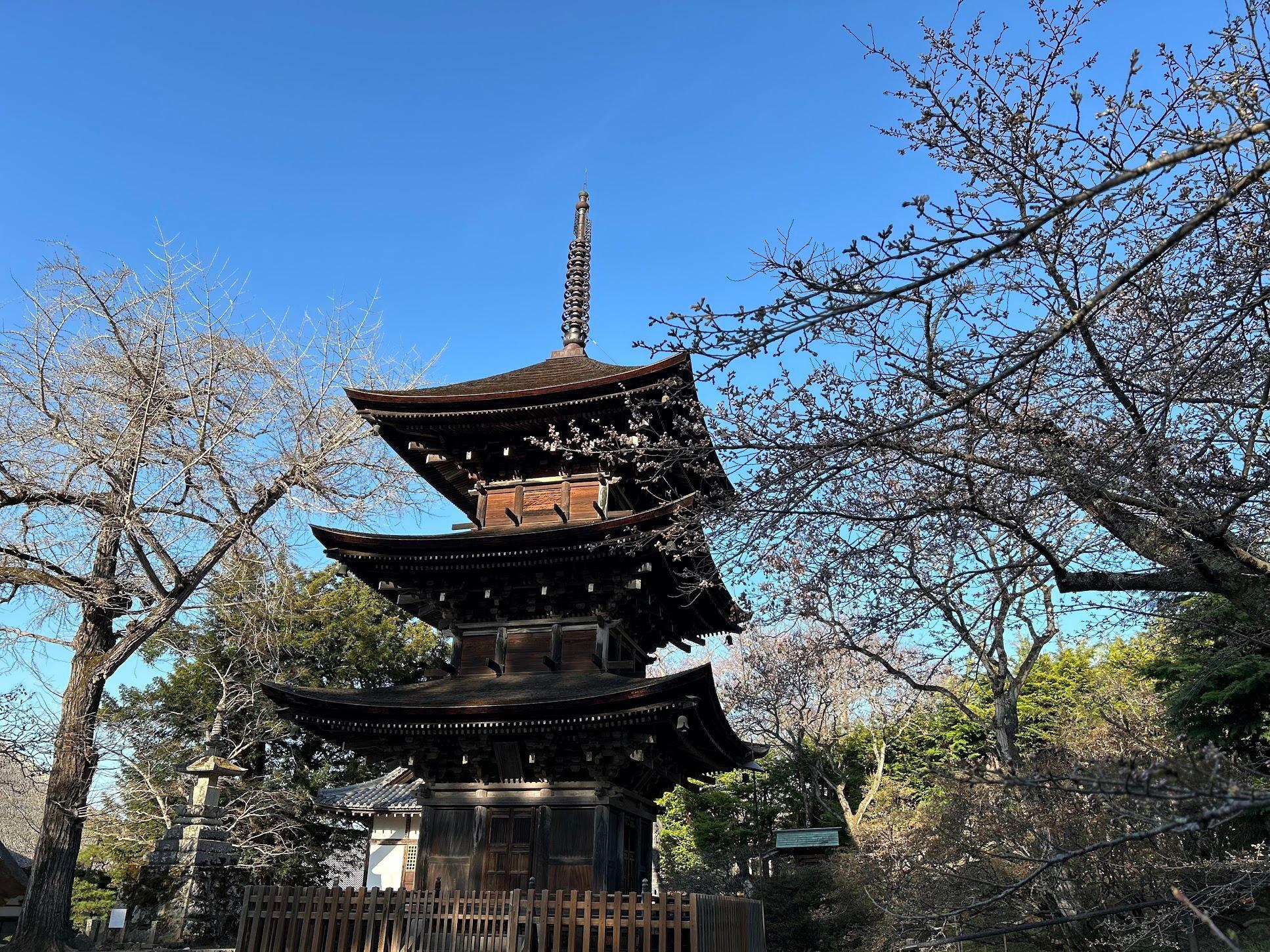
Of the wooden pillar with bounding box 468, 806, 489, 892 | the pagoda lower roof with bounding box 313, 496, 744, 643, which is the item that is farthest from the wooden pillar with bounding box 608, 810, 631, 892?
the pagoda lower roof with bounding box 313, 496, 744, 643

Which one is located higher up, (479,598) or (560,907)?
(479,598)

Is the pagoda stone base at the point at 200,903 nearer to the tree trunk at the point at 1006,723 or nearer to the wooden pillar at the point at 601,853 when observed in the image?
the wooden pillar at the point at 601,853

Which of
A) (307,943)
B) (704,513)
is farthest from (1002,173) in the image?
(307,943)

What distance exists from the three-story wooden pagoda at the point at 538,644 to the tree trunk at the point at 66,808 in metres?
4.88

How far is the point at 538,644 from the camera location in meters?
12.6

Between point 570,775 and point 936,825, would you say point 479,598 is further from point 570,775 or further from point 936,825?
point 936,825

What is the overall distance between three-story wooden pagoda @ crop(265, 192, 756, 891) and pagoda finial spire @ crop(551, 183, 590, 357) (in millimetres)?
1885

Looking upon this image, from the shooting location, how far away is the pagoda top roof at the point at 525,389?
12344mm

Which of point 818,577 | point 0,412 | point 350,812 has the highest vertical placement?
point 0,412

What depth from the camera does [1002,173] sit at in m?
5.80

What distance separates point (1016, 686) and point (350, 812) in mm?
18062

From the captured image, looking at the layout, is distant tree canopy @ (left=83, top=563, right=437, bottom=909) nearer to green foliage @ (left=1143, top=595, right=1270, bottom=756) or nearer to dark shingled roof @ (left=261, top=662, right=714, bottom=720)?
dark shingled roof @ (left=261, top=662, right=714, bottom=720)

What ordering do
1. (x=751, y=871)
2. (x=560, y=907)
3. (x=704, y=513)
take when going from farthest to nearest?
(x=751, y=871) → (x=560, y=907) → (x=704, y=513)

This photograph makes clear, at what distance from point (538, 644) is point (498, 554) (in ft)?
5.23
